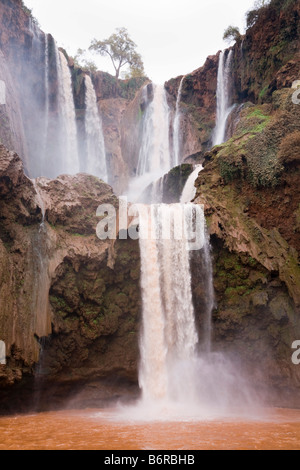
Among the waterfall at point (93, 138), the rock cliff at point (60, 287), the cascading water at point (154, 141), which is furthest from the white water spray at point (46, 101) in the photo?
the rock cliff at point (60, 287)

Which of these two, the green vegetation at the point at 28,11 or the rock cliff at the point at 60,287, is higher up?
the green vegetation at the point at 28,11

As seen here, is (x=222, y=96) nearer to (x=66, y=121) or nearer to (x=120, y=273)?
(x=66, y=121)

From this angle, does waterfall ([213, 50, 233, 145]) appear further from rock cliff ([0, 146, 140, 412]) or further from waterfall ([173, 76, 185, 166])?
rock cliff ([0, 146, 140, 412])

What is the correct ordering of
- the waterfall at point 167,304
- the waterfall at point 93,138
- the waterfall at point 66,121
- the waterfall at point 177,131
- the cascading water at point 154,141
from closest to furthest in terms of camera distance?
the waterfall at point 167,304
the waterfall at point 66,121
the waterfall at point 177,131
the cascading water at point 154,141
the waterfall at point 93,138

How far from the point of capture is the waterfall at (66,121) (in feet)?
89.4

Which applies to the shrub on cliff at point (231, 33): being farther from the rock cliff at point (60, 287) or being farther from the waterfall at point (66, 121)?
the rock cliff at point (60, 287)

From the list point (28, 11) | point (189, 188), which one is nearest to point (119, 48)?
point (28, 11)

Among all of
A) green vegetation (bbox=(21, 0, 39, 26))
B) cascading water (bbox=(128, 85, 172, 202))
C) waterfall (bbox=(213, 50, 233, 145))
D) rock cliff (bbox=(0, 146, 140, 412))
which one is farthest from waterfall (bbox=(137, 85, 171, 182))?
rock cliff (bbox=(0, 146, 140, 412))

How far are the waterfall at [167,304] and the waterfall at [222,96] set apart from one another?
12.0 meters

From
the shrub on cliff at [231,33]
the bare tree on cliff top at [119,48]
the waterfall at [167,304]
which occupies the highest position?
the bare tree on cliff top at [119,48]

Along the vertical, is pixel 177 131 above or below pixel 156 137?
below

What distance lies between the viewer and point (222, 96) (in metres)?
25.4

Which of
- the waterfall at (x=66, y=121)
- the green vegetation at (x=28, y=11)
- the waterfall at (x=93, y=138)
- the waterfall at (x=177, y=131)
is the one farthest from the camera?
the waterfall at (x=93, y=138)

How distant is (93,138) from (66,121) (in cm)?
320
